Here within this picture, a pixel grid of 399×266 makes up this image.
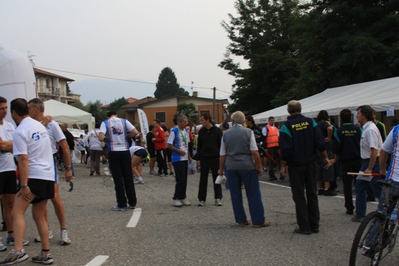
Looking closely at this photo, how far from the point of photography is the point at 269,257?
5.64 metres

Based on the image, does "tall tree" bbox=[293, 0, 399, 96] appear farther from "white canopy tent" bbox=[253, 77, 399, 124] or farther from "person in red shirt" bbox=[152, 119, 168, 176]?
"person in red shirt" bbox=[152, 119, 168, 176]

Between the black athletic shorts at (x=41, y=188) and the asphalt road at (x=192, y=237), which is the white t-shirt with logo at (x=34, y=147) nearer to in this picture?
the black athletic shorts at (x=41, y=188)

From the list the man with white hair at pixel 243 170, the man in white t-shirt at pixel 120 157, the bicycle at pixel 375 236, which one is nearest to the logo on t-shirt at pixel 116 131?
the man in white t-shirt at pixel 120 157

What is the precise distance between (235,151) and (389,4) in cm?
1997

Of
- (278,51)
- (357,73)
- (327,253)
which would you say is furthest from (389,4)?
(327,253)

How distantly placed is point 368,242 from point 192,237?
2808mm

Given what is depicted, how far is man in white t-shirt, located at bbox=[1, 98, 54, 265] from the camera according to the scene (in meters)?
5.29

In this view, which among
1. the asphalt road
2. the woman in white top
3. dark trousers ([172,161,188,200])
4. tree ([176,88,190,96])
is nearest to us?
the asphalt road

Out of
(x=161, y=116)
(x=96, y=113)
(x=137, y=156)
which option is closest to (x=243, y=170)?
(x=137, y=156)

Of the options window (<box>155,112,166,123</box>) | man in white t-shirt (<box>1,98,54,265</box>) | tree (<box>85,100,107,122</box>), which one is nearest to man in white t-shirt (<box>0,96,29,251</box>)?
man in white t-shirt (<box>1,98,54,265</box>)

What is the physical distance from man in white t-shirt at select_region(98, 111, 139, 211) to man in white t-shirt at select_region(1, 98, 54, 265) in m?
3.64

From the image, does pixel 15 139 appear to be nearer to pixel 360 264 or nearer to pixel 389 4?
pixel 360 264

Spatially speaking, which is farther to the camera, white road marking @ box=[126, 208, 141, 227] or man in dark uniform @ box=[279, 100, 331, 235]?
white road marking @ box=[126, 208, 141, 227]

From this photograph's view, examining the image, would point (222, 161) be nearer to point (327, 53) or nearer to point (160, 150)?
point (160, 150)
